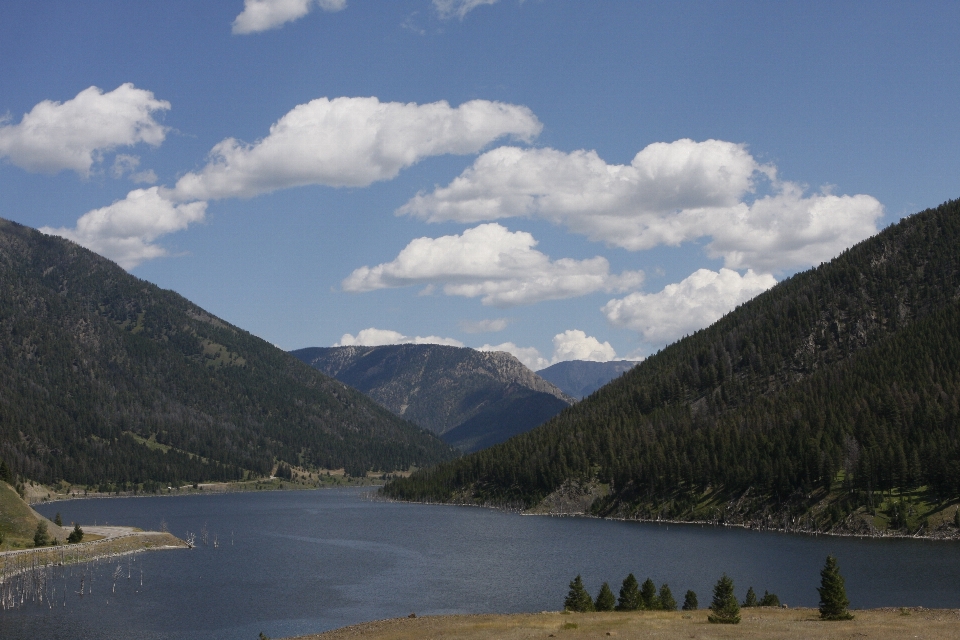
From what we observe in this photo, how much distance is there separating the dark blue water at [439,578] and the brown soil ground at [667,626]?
22836 millimetres

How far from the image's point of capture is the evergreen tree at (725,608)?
75.1 metres

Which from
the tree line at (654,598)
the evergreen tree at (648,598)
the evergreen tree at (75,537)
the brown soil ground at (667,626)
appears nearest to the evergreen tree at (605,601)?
the tree line at (654,598)

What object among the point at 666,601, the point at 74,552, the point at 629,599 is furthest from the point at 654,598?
the point at 74,552

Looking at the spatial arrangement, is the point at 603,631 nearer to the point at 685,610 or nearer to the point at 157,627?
the point at 685,610

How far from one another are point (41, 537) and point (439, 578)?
8543 centimetres

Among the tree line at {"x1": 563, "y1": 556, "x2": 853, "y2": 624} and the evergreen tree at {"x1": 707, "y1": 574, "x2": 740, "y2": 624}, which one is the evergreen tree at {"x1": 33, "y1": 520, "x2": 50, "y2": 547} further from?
the evergreen tree at {"x1": 707, "y1": 574, "x2": 740, "y2": 624}

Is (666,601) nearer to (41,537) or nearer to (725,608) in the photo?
(725,608)

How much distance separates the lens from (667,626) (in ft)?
243

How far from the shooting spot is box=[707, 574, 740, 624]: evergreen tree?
7512 cm

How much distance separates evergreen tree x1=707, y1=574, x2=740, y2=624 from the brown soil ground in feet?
3.77

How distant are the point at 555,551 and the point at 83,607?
84169mm

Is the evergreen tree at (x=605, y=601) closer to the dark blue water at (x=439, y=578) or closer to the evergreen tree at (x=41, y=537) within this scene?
the dark blue water at (x=439, y=578)

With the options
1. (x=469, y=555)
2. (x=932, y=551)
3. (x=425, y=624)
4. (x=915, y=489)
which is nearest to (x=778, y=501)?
(x=915, y=489)

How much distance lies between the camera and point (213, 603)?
123625 mm
